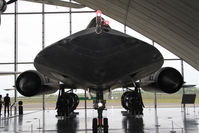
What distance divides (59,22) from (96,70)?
42.7 ft

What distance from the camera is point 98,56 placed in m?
3.16

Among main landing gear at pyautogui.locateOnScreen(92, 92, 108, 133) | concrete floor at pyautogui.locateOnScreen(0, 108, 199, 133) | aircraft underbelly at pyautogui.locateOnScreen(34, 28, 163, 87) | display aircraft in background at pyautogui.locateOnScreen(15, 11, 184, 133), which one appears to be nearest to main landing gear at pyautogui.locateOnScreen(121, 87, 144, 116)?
concrete floor at pyautogui.locateOnScreen(0, 108, 199, 133)

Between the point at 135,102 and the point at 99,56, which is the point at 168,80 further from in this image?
the point at 99,56

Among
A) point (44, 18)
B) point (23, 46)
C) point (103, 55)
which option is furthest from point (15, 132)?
point (44, 18)

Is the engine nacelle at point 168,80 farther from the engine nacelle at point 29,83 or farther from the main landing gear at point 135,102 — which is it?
the engine nacelle at point 29,83

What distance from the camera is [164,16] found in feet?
29.0

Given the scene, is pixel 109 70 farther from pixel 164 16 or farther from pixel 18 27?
pixel 18 27

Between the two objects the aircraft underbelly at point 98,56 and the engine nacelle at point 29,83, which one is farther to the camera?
the engine nacelle at point 29,83

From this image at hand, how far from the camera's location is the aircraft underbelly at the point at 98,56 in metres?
2.96

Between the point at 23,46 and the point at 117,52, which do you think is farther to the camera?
the point at 23,46

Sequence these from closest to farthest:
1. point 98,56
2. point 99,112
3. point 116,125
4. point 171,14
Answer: point 98,56
point 99,112
point 116,125
point 171,14

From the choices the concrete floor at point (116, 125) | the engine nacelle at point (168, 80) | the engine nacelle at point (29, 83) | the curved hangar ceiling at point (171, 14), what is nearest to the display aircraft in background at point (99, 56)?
the concrete floor at point (116, 125)

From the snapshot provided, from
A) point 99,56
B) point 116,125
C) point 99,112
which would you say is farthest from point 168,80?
point 99,56

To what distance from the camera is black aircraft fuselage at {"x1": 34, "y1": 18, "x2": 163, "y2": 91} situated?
9.69 feet
